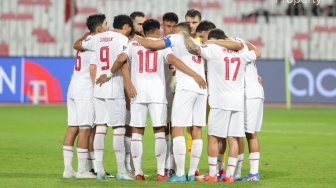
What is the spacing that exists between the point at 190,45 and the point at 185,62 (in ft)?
0.78

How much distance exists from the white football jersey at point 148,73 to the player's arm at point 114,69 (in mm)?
75

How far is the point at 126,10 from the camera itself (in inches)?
1150

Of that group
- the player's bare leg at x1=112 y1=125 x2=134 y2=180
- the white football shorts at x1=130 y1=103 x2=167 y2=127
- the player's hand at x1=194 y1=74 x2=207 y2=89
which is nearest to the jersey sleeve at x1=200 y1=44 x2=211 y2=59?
the player's hand at x1=194 y1=74 x2=207 y2=89

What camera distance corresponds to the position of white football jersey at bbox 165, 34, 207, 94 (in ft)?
36.7

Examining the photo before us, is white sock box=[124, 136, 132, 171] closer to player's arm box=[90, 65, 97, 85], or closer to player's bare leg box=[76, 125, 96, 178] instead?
player's bare leg box=[76, 125, 96, 178]

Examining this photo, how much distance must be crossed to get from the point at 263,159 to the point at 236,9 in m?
16.1

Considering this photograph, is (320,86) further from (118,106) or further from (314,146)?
(118,106)

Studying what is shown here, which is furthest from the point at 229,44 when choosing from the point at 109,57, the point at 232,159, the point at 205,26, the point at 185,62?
the point at 109,57

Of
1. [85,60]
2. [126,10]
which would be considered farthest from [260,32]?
[85,60]

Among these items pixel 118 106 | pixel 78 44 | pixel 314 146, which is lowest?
pixel 314 146

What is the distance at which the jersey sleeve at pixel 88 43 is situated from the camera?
11508 millimetres

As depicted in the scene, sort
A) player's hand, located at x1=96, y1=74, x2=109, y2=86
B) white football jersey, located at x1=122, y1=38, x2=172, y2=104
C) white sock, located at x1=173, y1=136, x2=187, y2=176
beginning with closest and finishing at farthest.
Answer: white sock, located at x1=173, y1=136, x2=187, y2=176 → white football jersey, located at x1=122, y1=38, x2=172, y2=104 → player's hand, located at x1=96, y1=74, x2=109, y2=86

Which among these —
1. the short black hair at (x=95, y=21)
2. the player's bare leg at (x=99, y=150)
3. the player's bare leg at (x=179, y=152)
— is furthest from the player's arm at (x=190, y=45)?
the player's bare leg at (x=99, y=150)

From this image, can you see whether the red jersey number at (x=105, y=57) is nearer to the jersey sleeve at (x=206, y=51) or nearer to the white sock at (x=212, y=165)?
the jersey sleeve at (x=206, y=51)
